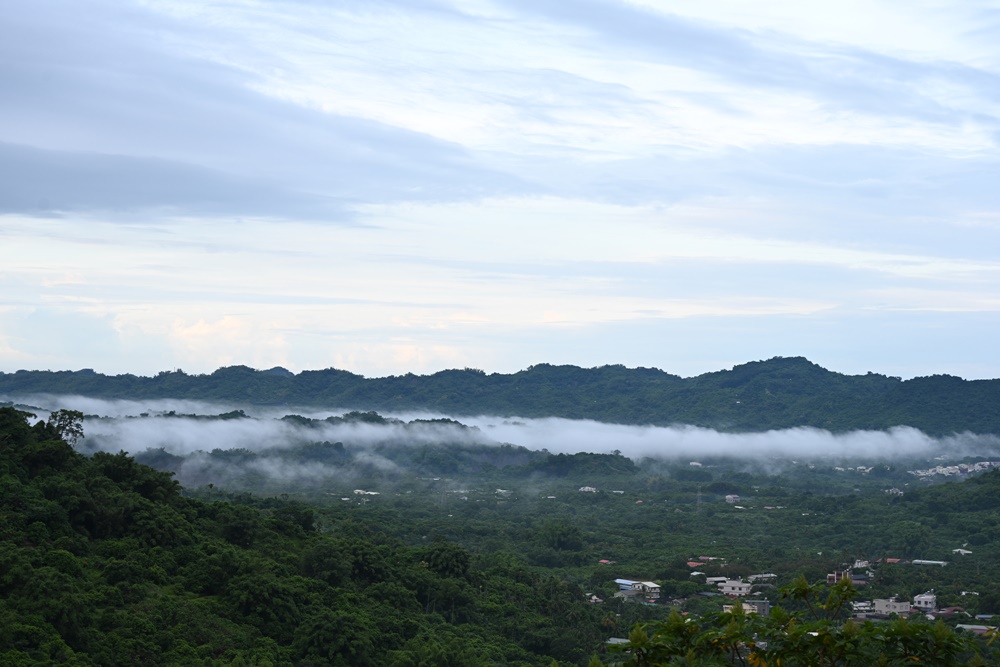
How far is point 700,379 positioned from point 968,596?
126 m

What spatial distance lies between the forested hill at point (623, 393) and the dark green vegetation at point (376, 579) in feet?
244

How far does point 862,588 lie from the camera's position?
45062mm

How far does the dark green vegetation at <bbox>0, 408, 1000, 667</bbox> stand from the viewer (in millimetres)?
20328

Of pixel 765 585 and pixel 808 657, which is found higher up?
pixel 808 657

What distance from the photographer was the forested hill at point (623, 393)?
141625 millimetres

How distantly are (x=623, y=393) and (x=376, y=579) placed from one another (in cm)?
13480

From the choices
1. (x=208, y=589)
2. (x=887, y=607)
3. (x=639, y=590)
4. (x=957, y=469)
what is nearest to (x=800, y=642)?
(x=208, y=589)

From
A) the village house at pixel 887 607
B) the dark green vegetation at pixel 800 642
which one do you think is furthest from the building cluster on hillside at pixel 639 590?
the dark green vegetation at pixel 800 642

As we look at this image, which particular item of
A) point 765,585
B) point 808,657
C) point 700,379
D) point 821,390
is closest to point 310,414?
point 700,379

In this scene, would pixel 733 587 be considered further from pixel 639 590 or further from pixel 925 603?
pixel 925 603

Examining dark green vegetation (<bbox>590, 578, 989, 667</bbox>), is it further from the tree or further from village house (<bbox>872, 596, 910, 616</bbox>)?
village house (<bbox>872, 596, 910, 616</bbox>)

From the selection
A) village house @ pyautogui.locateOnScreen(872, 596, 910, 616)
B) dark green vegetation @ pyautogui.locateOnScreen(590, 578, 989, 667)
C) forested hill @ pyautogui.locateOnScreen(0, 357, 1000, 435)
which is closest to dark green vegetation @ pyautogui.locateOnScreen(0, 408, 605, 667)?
village house @ pyautogui.locateOnScreen(872, 596, 910, 616)

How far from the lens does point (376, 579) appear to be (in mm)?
31875

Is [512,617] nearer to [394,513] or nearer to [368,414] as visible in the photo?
[394,513]
